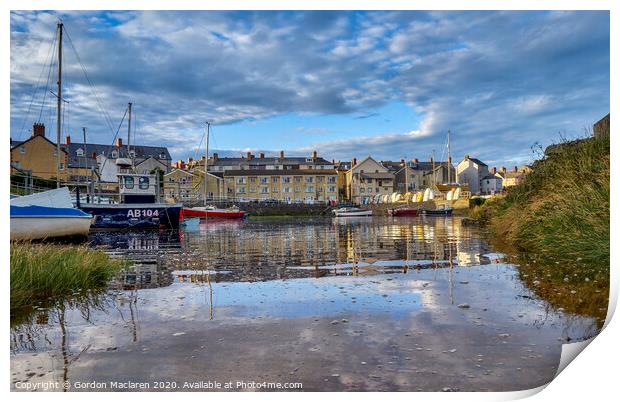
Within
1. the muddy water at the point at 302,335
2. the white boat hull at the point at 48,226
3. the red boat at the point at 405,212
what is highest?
the red boat at the point at 405,212

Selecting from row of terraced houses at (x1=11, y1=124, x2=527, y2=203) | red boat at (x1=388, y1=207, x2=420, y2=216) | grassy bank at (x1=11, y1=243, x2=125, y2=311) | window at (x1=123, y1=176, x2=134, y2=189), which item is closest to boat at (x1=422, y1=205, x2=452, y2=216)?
red boat at (x1=388, y1=207, x2=420, y2=216)

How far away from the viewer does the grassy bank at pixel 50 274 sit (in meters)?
5.86

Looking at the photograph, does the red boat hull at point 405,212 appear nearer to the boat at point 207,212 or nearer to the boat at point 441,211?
the boat at point 441,211

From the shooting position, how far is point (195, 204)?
6044 centimetres

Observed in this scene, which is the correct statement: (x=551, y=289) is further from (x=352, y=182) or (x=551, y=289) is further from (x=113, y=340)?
(x=352, y=182)

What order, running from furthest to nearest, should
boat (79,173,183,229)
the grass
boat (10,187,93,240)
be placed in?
boat (79,173,183,229) < boat (10,187,93,240) < the grass

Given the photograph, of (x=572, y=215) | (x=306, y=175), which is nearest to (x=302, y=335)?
(x=572, y=215)

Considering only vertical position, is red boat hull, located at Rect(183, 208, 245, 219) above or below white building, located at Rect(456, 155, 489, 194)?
below

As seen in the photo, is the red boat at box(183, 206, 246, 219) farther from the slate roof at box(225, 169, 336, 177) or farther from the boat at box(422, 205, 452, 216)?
the slate roof at box(225, 169, 336, 177)

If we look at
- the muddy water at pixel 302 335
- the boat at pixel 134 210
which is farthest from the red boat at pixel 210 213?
the muddy water at pixel 302 335

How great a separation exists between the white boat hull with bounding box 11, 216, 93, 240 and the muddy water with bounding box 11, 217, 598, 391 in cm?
803

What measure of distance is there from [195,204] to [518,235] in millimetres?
51414

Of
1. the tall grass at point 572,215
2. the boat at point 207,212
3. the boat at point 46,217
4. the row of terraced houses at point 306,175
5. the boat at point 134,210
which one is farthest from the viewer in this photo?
the row of terraced houses at point 306,175

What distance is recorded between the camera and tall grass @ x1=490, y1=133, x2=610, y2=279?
7.46 meters
